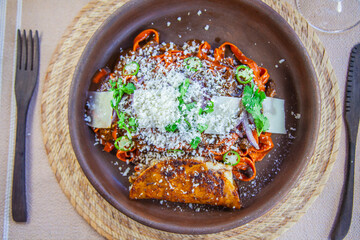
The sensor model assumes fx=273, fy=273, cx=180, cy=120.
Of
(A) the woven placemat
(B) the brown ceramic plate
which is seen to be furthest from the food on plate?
(A) the woven placemat

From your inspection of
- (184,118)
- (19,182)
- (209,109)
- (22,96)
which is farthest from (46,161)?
(209,109)

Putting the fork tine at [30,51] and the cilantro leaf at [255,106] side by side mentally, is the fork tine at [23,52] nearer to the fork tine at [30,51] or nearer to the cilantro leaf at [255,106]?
the fork tine at [30,51]

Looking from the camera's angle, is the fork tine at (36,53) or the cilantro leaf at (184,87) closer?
the cilantro leaf at (184,87)

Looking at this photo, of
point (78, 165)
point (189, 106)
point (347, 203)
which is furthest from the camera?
point (347, 203)

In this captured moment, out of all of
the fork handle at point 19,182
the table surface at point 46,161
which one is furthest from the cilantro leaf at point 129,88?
the fork handle at point 19,182

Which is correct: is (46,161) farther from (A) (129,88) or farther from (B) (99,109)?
(A) (129,88)

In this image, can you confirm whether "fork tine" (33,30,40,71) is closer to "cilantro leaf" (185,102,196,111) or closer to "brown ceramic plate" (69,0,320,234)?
"brown ceramic plate" (69,0,320,234)
